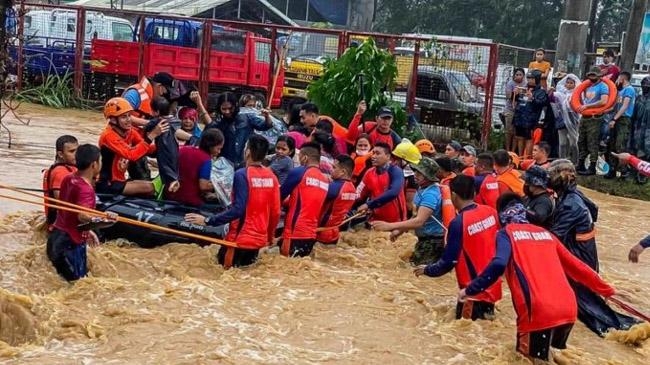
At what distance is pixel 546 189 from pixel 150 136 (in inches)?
169

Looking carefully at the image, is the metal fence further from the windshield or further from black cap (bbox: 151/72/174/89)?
black cap (bbox: 151/72/174/89)

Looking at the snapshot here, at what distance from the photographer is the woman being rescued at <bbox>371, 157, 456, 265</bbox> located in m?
9.05

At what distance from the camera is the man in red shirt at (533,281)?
20.3 feet

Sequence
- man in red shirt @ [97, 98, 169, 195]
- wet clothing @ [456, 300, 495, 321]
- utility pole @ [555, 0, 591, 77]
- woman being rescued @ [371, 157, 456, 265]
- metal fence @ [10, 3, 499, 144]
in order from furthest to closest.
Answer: metal fence @ [10, 3, 499, 144] < utility pole @ [555, 0, 591, 77] < man in red shirt @ [97, 98, 169, 195] < woman being rescued @ [371, 157, 456, 265] < wet clothing @ [456, 300, 495, 321]

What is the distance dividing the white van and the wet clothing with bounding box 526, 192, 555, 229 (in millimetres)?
18301

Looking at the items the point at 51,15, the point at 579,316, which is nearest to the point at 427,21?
the point at 51,15

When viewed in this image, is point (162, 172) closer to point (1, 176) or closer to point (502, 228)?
point (1, 176)

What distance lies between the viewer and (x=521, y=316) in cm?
629

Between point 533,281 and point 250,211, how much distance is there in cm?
321

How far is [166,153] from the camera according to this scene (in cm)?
966

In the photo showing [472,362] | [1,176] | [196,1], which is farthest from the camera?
[196,1]

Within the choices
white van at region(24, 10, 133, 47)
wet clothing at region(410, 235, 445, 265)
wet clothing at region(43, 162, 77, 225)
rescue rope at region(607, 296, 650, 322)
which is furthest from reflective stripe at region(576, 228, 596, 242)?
white van at region(24, 10, 133, 47)

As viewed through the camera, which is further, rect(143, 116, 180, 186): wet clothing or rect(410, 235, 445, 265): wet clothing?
rect(143, 116, 180, 186): wet clothing

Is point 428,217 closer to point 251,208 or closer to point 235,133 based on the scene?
point 251,208
